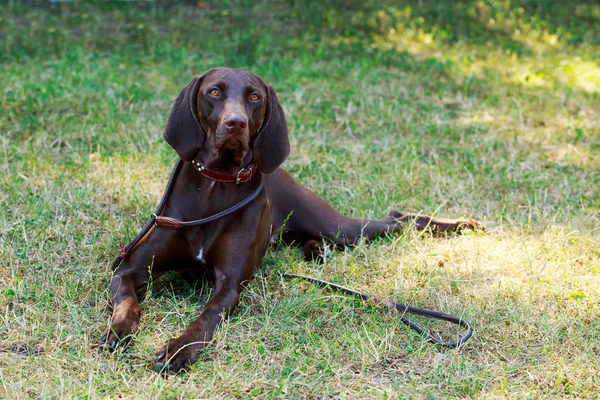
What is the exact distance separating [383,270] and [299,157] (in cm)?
189

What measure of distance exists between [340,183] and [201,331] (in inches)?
94.3

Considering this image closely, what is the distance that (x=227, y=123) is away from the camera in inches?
137

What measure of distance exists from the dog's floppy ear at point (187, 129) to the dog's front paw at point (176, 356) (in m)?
0.98

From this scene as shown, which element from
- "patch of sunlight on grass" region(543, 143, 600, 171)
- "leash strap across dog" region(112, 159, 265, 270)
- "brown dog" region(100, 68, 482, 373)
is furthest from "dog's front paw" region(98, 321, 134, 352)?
"patch of sunlight on grass" region(543, 143, 600, 171)

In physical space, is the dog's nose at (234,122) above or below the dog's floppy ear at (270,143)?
above

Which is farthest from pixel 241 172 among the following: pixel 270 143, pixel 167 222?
pixel 167 222

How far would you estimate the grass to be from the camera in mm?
3219

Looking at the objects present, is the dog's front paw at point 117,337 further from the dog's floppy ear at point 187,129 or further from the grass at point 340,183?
the dog's floppy ear at point 187,129

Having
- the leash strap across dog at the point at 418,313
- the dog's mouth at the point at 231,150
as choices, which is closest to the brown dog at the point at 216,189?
the dog's mouth at the point at 231,150

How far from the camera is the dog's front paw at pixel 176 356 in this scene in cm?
308

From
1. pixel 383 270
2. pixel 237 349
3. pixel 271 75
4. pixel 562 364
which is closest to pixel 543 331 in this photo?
pixel 562 364

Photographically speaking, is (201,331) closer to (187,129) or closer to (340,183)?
(187,129)

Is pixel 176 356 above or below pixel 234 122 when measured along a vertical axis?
below

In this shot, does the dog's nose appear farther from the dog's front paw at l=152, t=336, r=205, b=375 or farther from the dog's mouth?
the dog's front paw at l=152, t=336, r=205, b=375
